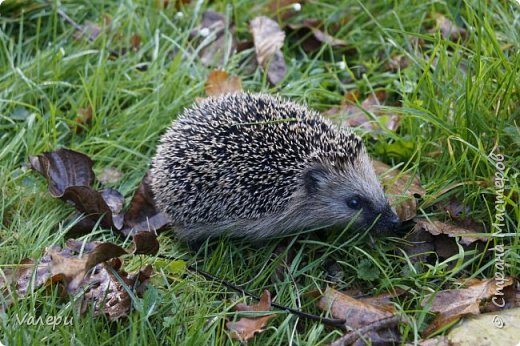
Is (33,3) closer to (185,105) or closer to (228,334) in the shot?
(185,105)

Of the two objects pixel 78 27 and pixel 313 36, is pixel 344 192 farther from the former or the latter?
pixel 78 27

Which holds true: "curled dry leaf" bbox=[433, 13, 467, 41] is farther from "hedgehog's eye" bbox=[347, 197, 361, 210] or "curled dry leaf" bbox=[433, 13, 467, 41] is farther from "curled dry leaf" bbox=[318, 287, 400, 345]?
"curled dry leaf" bbox=[318, 287, 400, 345]

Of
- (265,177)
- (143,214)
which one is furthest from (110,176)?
(265,177)

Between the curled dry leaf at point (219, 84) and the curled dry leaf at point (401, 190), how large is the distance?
64.7 inches

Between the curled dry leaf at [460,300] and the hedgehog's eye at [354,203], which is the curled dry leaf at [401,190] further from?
the curled dry leaf at [460,300]

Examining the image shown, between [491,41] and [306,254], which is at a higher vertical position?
[491,41]

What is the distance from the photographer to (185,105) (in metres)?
6.34

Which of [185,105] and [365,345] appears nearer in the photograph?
[365,345]

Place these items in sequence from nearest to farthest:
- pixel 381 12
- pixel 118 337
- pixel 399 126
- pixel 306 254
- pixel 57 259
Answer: pixel 118 337
pixel 57 259
pixel 306 254
pixel 399 126
pixel 381 12

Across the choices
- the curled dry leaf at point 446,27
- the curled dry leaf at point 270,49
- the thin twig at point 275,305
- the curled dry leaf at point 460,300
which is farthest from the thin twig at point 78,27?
the curled dry leaf at point 460,300

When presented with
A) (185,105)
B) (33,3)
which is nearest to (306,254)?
(185,105)

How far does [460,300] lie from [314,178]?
1403mm

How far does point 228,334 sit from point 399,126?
2.55m

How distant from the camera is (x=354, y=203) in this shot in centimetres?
529
